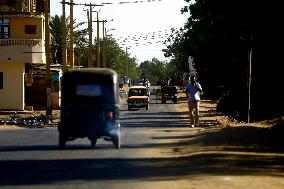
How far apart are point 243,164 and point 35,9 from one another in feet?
185

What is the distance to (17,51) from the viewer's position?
58.2m

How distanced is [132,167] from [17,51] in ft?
138

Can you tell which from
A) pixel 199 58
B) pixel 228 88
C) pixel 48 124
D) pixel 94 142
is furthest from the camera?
pixel 199 58

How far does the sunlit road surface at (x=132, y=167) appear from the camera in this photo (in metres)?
14.6

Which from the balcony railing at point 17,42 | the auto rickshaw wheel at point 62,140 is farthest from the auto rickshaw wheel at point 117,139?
the balcony railing at point 17,42

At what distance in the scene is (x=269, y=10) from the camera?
2180 centimetres

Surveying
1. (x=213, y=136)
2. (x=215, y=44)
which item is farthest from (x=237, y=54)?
(x=213, y=136)

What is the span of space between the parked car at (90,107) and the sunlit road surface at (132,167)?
533 millimetres

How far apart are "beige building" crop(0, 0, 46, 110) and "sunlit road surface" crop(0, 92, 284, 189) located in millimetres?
33682

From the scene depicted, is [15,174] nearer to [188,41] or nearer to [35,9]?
[188,41]

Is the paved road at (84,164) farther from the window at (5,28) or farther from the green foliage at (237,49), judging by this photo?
the window at (5,28)

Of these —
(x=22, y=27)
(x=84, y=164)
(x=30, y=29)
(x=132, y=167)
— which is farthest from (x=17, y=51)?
(x=132, y=167)

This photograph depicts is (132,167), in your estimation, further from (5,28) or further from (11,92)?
(5,28)

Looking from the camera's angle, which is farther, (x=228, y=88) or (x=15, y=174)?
(x=228, y=88)
